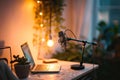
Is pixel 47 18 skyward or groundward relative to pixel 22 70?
skyward

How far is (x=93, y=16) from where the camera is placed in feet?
16.1

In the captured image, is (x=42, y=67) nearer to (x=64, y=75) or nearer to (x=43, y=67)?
(x=43, y=67)

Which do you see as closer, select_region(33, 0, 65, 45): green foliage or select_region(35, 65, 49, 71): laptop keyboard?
select_region(35, 65, 49, 71): laptop keyboard

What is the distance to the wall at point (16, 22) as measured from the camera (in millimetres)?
3213

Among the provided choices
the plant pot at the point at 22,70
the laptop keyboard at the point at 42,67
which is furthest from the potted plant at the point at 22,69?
the laptop keyboard at the point at 42,67

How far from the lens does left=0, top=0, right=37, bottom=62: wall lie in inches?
126

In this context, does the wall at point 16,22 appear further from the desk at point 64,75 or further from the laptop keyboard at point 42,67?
the desk at point 64,75

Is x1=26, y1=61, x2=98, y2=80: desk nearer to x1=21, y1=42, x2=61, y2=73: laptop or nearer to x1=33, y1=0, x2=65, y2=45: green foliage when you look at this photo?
x1=21, y1=42, x2=61, y2=73: laptop

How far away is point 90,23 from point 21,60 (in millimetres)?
2135

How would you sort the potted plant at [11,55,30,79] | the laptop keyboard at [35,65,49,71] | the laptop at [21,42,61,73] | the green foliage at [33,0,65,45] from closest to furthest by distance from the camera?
the potted plant at [11,55,30,79] < the laptop at [21,42,61,73] < the laptop keyboard at [35,65,49,71] < the green foliage at [33,0,65,45]

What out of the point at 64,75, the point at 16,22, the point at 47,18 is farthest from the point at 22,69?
the point at 47,18

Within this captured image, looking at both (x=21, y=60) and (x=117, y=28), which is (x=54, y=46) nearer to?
(x=21, y=60)

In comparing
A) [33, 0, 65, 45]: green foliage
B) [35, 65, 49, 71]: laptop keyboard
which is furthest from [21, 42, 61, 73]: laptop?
[33, 0, 65, 45]: green foliage

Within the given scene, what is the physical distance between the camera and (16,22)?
3.43 m
